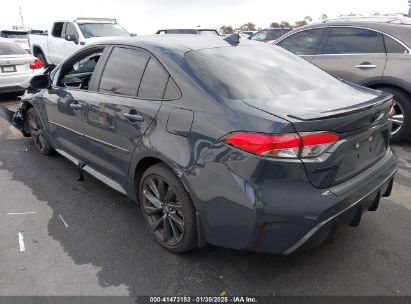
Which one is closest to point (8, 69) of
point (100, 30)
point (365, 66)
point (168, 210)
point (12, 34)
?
point (100, 30)

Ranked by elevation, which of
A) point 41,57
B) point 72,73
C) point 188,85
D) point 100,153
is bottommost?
point 41,57

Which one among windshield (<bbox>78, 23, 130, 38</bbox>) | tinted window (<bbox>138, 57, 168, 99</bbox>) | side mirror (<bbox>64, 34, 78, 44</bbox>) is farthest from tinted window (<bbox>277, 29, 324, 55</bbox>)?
side mirror (<bbox>64, 34, 78, 44</bbox>)

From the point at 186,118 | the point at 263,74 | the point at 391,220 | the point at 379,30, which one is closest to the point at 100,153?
the point at 186,118

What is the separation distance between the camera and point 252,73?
2826mm

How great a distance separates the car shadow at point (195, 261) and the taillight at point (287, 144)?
0.99 m

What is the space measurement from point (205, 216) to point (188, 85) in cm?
92

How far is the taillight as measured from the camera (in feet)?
7.07

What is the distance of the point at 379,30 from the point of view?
5.35m

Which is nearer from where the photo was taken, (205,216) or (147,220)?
(205,216)

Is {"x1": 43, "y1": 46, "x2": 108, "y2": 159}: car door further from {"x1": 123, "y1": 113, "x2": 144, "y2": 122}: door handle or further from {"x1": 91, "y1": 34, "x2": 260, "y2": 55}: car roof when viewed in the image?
{"x1": 123, "y1": 113, "x2": 144, "y2": 122}: door handle

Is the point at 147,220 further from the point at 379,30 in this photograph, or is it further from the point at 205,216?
the point at 379,30

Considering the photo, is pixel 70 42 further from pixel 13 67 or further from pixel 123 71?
pixel 123 71

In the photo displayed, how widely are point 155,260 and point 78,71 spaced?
282 cm

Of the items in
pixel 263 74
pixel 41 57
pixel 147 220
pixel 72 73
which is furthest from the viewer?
pixel 41 57
